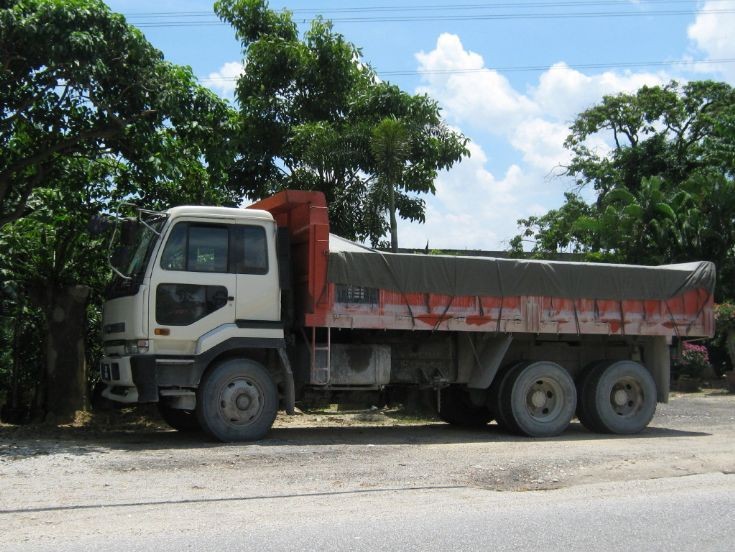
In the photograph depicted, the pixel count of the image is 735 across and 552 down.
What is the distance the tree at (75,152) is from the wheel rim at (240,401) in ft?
11.9

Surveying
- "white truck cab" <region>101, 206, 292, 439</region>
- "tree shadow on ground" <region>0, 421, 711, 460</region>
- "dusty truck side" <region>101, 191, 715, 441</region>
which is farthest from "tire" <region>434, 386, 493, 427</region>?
"white truck cab" <region>101, 206, 292, 439</region>

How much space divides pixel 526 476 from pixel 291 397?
3.55 m

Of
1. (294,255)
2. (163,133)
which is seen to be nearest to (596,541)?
(294,255)

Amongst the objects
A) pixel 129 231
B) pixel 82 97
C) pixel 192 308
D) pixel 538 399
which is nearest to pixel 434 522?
pixel 192 308

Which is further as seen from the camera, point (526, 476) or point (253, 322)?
point (253, 322)

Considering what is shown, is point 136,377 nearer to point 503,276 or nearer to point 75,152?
point 75,152

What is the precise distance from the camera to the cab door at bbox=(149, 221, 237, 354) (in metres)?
10.8

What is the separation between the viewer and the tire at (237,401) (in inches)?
429

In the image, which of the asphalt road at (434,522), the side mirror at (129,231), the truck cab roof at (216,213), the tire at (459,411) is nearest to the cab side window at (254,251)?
the truck cab roof at (216,213)

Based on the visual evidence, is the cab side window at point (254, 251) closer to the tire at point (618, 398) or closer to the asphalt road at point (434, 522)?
the asphalt road at point (434, 522)

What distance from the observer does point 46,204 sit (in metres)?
13.5

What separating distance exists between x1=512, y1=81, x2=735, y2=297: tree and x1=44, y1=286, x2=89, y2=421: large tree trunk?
17.1m

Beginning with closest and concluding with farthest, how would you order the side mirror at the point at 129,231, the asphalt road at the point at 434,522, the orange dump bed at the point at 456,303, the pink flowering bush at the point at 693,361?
the asphalt road at the point at 434,522
the side mirror at the point at 129,231
the orange dump bed at the point at 456,303
the pink flowering bush at the point at 693,361

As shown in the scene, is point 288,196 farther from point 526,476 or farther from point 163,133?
point 526,476
